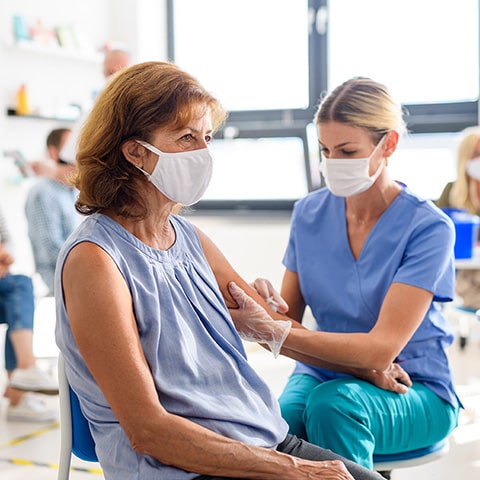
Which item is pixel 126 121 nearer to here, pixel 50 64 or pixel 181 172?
pixel 181 172

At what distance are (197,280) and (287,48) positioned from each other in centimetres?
423

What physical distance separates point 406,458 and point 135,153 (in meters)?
0.94

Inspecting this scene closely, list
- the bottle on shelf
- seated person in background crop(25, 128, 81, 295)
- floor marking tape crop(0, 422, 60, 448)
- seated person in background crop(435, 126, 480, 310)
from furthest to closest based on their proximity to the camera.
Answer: the bottle on shelf < seated person in background crop(435, 126, 480, 310) < seated person in background crop(25, 128, 81, 295) < floor marking tape crop(0, 422, 60, 448)

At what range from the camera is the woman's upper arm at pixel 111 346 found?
1.23 meters

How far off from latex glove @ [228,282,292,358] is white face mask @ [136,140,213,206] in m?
0.27

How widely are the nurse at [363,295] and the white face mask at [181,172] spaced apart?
275 mm

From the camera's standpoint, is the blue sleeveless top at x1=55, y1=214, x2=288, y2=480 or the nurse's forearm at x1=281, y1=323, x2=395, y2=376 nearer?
the blue sleeveless top at x1=55, y1=214, x2=288, y2=480

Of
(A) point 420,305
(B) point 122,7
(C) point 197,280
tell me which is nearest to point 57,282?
(C) point 197,280

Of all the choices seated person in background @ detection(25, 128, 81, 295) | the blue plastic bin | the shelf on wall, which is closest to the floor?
seated person in background @ detection(25, 128, 81, 295)

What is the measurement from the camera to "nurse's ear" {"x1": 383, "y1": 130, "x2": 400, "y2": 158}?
6.45 ft

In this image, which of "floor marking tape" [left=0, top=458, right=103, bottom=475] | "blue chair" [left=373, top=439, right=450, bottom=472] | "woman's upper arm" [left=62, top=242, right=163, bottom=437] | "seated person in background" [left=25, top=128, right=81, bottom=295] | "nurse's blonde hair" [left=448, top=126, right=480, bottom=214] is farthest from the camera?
"nurse's blonde hair" [left=448, top=126, right=480, bottom=214]

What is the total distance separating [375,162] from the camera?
196cm

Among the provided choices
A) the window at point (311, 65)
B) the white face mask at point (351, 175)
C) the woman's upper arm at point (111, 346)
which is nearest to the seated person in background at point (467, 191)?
the window at point (311, 65)

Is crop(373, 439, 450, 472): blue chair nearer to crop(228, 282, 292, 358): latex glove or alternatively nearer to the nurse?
the nurse
